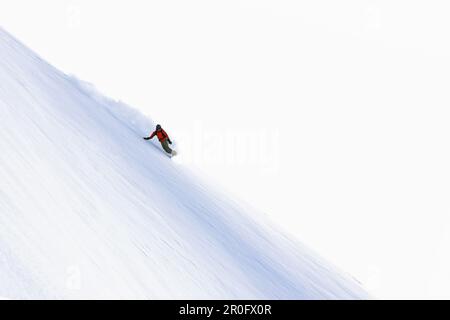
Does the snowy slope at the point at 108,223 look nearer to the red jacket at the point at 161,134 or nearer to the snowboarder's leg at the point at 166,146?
the red jacket at the point at 161,134

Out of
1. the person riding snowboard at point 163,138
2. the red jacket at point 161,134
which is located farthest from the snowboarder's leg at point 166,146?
the red jacket at point 161,134

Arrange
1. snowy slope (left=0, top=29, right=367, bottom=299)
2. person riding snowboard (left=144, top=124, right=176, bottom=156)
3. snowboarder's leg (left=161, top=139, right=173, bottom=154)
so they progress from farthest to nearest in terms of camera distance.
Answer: snowboarder's leg (left=161, top=139, right=173, bottom=154) → person riding snowboard (left=144, top=124, right=176, bottom=156) → snowy slope (left=0, top=29, right=367, bottom=299)

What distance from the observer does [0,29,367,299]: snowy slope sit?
5676 millimetres

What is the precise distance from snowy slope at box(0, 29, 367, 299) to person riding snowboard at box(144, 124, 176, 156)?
1.97 ft

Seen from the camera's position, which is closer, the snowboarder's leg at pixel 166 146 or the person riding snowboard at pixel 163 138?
the person riding snowboard at pixel 163 138

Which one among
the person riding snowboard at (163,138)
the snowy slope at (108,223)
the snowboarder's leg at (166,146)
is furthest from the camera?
the snowboarder's leg at (166,146)

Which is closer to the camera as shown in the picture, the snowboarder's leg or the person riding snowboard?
the person riding snowboard

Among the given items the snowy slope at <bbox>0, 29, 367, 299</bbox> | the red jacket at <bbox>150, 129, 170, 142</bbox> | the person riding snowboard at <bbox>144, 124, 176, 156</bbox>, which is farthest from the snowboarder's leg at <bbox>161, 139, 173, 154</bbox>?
the snowy slope at <bbox>0, 29, 367, 299</bbox>

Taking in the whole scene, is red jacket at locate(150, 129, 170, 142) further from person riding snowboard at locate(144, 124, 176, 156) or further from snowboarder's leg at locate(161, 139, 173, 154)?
snowboarder's leg at locate(161, 139, 173, 154)

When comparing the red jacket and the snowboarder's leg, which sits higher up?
the red jacket

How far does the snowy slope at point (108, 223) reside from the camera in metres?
5.68

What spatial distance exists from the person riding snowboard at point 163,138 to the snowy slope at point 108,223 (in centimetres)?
60

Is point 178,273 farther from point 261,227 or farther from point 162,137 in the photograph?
point 162,137

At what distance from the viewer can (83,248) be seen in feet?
20.5
